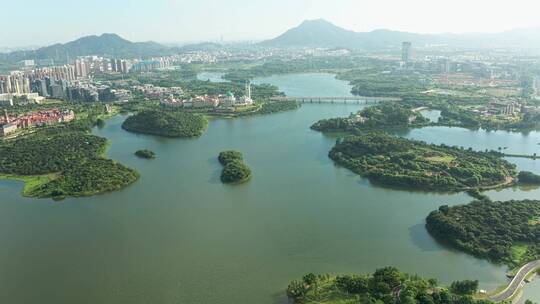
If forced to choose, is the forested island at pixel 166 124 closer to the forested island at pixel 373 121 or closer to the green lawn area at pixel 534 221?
the forested island at pixel 373 121

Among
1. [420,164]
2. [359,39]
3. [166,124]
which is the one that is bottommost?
[420,164]

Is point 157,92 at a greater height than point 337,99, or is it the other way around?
point 157,92

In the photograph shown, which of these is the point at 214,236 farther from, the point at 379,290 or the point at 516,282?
the point at 516,282

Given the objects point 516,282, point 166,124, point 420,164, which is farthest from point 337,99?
point 516,282

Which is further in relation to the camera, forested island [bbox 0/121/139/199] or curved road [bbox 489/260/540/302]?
forested island [bbox 0/121/139/199]

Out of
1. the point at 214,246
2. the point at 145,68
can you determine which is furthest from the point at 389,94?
the point at 145,68

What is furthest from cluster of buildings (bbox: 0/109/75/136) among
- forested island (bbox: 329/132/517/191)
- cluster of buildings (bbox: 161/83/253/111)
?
forested island (bbox: 329/132/517/191)

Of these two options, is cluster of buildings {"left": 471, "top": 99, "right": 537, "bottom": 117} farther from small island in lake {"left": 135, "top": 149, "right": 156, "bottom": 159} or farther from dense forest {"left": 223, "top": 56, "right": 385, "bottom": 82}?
dense forest {"left": 223, "top": 56, "right": 385, "bottom": 82}
